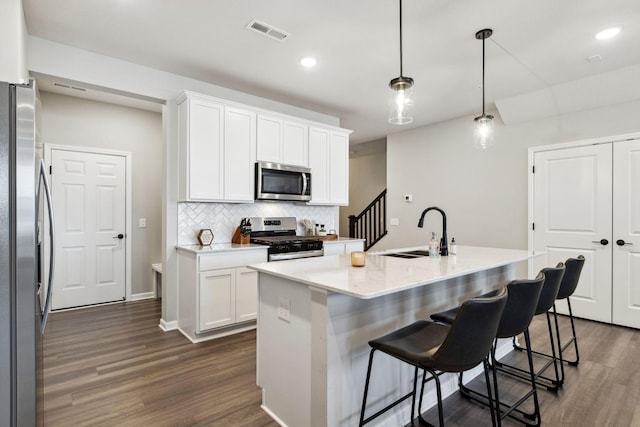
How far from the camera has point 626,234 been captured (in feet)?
12.3

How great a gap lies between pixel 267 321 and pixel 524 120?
4288 millimetres

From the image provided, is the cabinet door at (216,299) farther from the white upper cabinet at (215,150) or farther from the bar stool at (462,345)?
the bar stool at (462,345)

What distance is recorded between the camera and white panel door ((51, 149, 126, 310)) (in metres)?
4.25

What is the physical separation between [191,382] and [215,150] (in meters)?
2.24

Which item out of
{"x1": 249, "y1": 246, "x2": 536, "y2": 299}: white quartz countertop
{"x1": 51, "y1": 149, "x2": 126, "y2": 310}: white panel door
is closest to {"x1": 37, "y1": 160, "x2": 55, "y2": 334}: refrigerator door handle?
{"x1": 249, "y1": 246, "x2": 536, "y2": 299}: white quartz countertop

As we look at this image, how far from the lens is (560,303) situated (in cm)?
422

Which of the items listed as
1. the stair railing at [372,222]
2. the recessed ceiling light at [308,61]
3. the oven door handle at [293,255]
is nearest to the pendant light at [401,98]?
the recessed ceiling light at [308,61]

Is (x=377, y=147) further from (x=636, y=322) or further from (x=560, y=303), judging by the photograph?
(x=636, y=322)

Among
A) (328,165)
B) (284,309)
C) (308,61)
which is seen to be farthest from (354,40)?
(284,309)

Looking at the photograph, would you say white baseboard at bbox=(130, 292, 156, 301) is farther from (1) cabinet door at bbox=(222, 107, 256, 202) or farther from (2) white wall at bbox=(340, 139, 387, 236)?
(2) white wall at bbox=(340, 139, 387, 236)

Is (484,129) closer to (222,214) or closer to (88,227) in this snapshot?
(222,214)

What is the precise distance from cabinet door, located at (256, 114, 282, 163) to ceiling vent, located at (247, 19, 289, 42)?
1195 millimetres

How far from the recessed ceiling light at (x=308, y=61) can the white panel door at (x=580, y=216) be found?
3.15 metres

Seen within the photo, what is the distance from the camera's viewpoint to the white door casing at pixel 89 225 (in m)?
4.25
